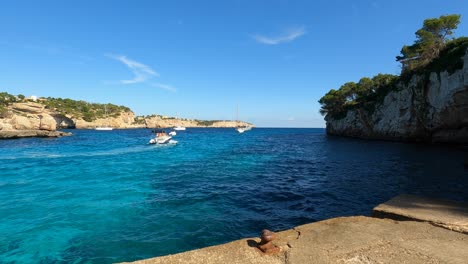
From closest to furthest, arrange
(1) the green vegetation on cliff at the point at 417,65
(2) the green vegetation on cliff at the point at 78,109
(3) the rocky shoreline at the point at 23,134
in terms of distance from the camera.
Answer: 1. (1) the green vegetation on cliff at the point at 417,65
2. (3) the rocky shoreline at the point at 23,134
3. (2) the green vegetation on cliff at the point at 78,109

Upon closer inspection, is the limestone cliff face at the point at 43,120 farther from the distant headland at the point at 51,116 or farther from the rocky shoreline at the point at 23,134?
the rocky shoreline at the point at 23,134

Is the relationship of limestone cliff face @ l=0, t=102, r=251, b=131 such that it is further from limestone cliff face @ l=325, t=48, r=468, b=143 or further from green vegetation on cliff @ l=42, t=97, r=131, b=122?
limestone cliff face @ l=325, t=48, r=468, b=143

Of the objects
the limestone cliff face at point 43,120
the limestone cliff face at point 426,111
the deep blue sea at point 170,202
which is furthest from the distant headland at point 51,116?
the limestone cliff face at point 426,111

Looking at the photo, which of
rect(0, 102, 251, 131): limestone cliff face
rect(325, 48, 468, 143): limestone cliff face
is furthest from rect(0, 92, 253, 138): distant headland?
rect(325, 48, 468, 143): limestone cliff face

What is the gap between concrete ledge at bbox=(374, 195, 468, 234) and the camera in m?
6.48

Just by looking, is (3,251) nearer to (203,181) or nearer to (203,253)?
(203,253)

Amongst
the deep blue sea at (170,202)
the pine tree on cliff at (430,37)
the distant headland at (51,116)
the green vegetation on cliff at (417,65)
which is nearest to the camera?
the deep blue sea at (170,202)

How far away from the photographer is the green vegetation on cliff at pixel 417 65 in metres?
33.9

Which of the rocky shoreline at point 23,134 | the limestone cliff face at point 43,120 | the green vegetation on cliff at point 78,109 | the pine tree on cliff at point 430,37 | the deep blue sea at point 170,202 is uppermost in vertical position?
the pine tree on cliff at point 430,37

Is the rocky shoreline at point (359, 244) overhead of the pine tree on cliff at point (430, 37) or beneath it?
beneath

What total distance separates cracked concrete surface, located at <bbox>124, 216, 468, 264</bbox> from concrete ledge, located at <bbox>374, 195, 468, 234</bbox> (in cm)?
A: 50

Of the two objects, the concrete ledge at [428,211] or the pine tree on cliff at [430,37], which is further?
the pine tree on cliff at [430,37]

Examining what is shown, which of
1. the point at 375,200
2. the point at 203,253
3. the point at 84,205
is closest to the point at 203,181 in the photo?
the point at 84,205

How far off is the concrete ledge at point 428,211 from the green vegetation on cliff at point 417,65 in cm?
3061
